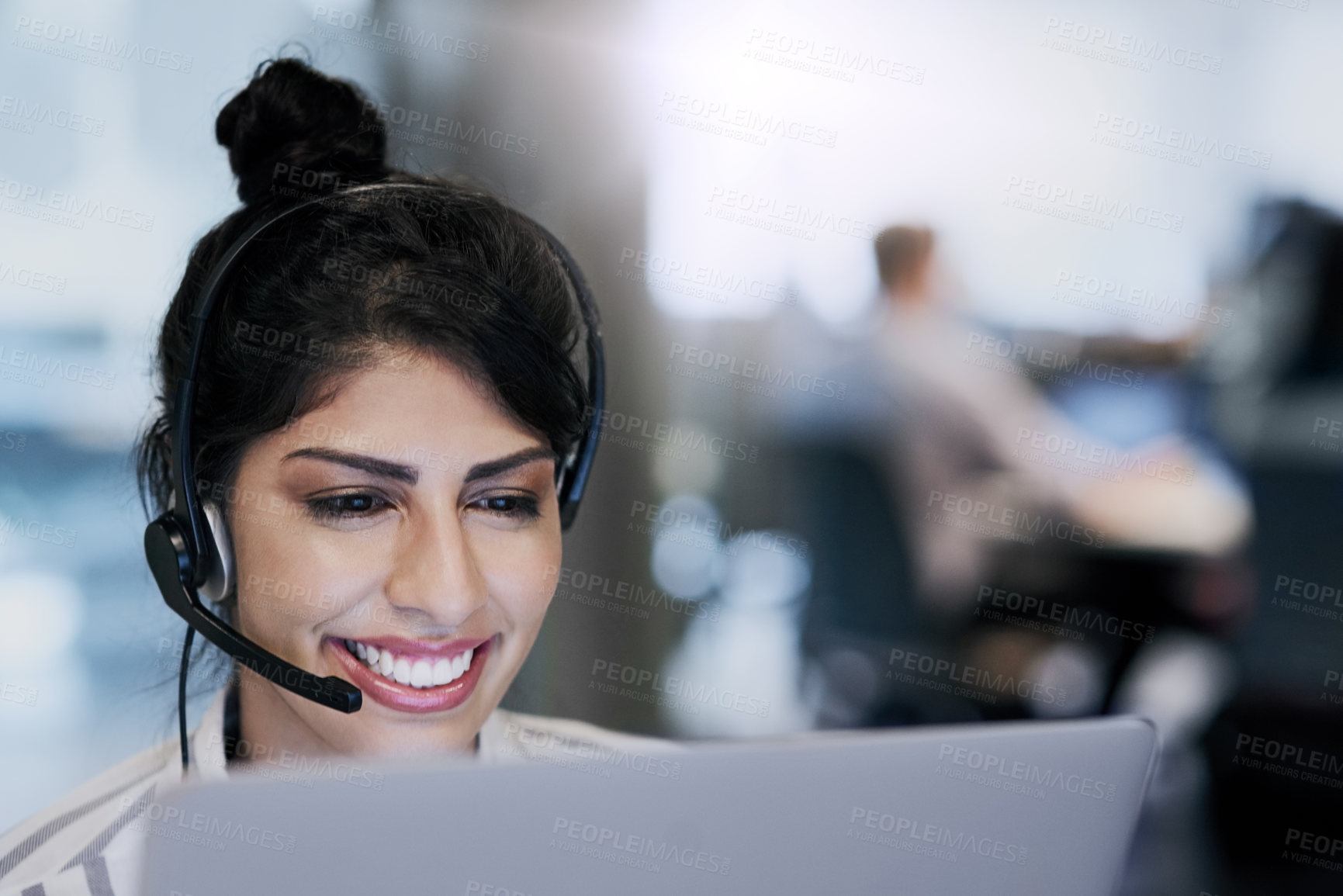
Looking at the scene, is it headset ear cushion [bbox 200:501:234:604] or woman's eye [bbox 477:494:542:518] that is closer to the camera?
headset ear cushion [bbox 200:501:234:604]

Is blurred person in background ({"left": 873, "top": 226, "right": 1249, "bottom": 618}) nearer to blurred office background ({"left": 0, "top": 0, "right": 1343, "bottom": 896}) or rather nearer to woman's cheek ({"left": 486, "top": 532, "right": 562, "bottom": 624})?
blurred office background ({"left": 0, "top": 0, "right": 1343, "bottom": 896})

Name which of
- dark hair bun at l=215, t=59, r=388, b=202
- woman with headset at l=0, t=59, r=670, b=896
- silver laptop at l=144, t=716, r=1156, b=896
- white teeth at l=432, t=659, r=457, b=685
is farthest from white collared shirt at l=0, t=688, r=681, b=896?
dark hair bun at l=215, t=59, r=388, b=202

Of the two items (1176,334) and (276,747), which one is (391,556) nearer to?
(276,747)

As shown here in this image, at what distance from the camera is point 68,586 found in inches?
92.0

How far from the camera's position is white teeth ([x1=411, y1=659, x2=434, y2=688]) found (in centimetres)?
107

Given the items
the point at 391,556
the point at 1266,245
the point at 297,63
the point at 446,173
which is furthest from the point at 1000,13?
the point at 391,556

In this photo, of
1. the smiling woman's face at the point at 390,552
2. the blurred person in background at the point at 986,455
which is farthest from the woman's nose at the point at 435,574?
the blurred person in background at the point at 986,455

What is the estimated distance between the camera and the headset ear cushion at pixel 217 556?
101 centimetres

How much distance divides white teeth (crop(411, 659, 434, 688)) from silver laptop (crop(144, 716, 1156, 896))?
64 centimetres

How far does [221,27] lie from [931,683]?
8.14 ft

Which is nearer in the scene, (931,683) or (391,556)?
(391,556)

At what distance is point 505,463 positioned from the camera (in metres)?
1.10

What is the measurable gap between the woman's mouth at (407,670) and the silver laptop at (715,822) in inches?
25.0

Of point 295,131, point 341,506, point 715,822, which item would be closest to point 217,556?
point 341,506
